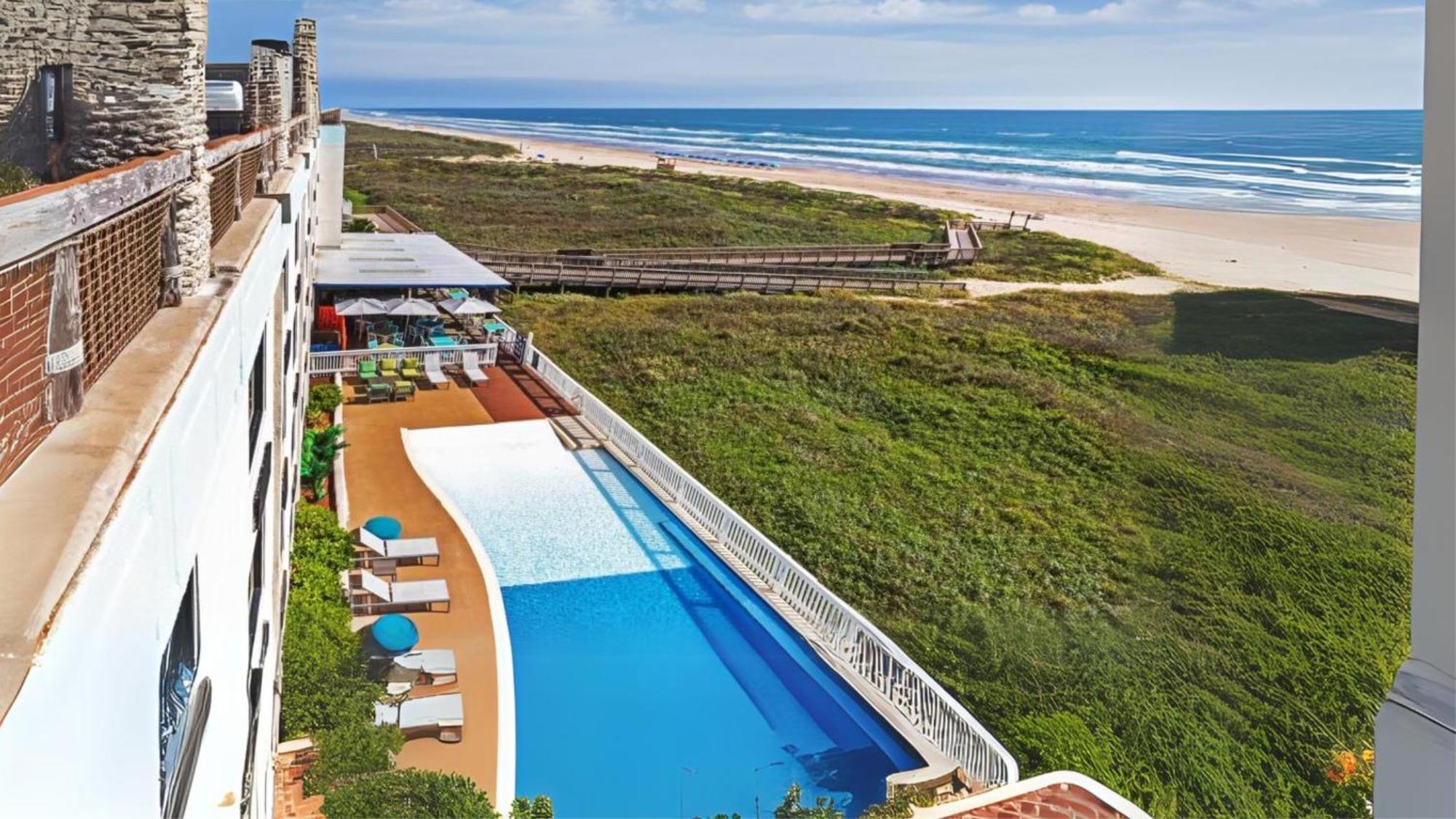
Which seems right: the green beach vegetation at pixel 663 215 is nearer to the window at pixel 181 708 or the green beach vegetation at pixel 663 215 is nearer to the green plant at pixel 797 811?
the green plant at pixel 797 811

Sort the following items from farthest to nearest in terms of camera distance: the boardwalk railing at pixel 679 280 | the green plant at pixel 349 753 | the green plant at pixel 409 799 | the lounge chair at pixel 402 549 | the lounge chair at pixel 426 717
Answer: the boardwalk railing at pixel 679 280 < the lounge chair at pixel 402 549 < the lounge chair at pixel 426 717 < the green plant at pixel 349 753 < the green plant at pixel 409 799

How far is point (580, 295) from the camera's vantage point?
3177 centimetres

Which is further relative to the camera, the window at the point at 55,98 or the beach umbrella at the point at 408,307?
the beach umbrella at the point at 408,307

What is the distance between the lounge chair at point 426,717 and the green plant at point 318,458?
187 inches

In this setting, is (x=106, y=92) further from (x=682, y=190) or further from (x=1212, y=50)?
(x=1212, y=50)

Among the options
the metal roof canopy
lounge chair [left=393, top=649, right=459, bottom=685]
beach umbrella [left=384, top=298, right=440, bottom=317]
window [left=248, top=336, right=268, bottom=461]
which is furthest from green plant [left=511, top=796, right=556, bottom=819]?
the metal roof canopy

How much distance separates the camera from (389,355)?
18.4 m

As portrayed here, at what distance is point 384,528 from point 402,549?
430 mm

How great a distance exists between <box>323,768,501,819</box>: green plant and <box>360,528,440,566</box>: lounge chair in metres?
A: 4.20

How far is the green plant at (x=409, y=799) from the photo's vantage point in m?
6.32

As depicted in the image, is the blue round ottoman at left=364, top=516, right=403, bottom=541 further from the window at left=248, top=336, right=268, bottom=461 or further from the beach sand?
the beach sand

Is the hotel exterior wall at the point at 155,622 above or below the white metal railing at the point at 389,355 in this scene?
above

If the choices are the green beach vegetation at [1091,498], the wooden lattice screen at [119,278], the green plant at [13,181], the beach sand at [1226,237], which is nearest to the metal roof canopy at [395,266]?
the green beach vegetation at [1091,498]

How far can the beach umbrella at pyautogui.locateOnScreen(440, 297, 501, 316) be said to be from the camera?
796 inches
